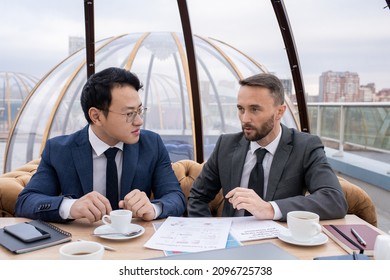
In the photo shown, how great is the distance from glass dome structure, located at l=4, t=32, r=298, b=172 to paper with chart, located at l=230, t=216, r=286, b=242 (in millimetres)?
3152

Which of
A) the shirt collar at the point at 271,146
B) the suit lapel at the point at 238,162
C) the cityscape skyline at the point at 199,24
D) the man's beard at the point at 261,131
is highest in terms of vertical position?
the cityscape skyline at the point at 199,24

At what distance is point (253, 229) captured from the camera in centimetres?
143

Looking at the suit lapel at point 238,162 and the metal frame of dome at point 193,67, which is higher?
the metal frame of dome at point 193,67

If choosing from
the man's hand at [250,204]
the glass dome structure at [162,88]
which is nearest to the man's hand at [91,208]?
the man's hand at [250,204]

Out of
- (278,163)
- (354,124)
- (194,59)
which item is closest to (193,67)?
(194,59)

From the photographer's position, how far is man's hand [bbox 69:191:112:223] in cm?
147

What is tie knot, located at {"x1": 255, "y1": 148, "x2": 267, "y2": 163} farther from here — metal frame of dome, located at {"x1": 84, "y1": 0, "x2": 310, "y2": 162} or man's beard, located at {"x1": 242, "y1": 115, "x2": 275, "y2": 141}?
metal frame of dome, located at {"x1": 84, "y1": 0, "x2": 310, "y2": 162}

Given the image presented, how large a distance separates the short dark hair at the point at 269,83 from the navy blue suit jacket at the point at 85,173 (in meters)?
0.59

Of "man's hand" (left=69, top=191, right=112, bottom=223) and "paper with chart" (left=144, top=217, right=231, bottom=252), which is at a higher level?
"man's hand" (left=69, top=191, right=112, bottom=223)

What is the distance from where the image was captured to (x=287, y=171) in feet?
6.45

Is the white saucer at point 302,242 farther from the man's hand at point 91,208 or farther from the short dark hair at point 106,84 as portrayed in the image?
the short dark hair at point 106,84

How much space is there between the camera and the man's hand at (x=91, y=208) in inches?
57.8

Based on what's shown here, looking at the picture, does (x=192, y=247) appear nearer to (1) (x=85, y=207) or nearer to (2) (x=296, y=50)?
(1) (x=85, y=207)

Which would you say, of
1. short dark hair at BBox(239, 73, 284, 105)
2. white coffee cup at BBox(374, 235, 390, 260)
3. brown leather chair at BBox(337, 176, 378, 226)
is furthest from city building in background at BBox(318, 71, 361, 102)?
white coffee cup at BBox(374, 235, 390, 260)
